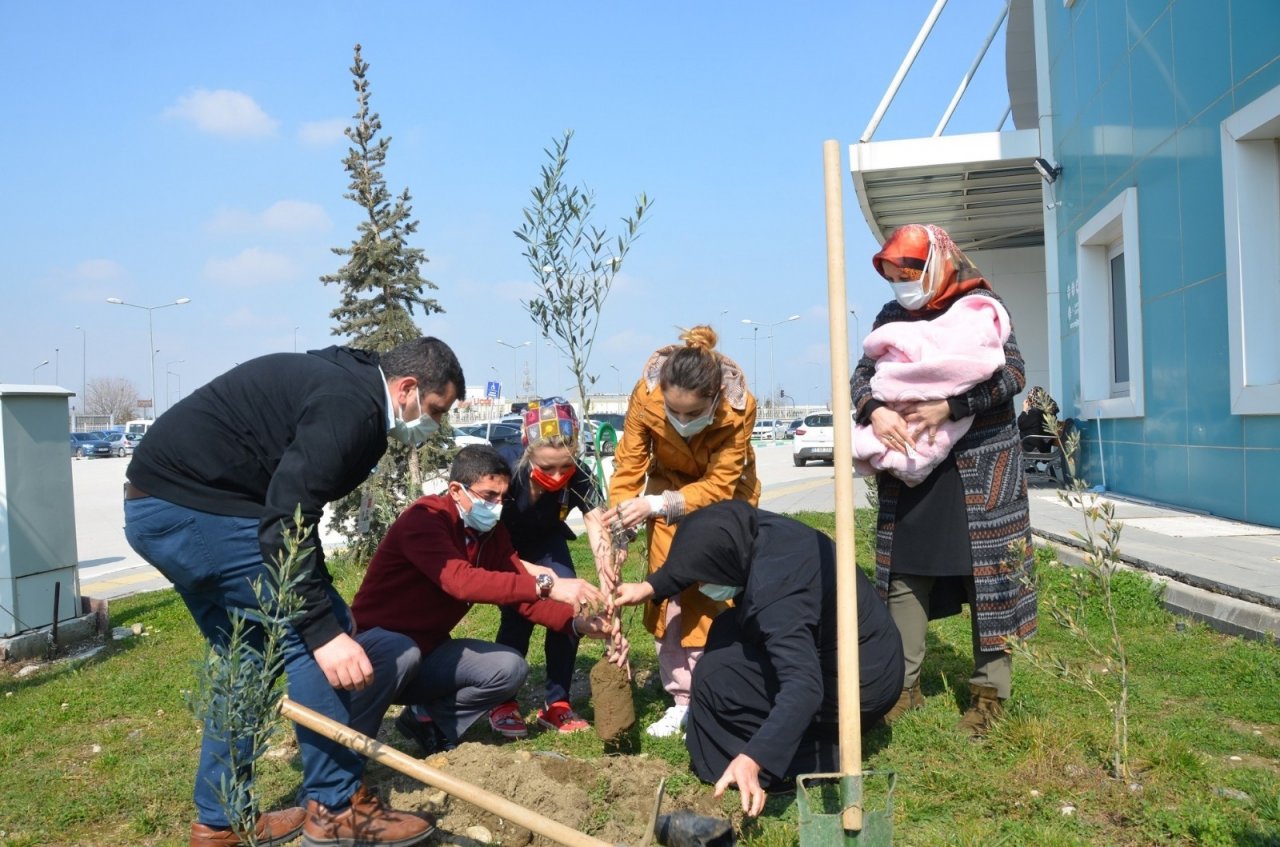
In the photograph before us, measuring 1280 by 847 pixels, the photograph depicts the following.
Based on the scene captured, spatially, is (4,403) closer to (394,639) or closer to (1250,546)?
(394,639)

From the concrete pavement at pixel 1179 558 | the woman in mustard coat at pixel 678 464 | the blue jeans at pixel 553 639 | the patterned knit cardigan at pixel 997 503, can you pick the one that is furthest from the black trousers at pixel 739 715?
the concrete pavement at pixel 1179 558

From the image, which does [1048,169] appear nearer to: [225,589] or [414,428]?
Result: [414,428]

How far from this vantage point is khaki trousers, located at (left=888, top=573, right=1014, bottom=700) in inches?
142

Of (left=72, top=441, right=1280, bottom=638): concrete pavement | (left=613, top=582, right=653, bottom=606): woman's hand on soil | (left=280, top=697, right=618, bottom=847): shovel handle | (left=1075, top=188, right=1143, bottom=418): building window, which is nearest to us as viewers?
(left=280, top=697, right=618, bottom=847): shovel handle

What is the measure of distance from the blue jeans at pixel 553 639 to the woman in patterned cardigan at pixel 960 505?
148 centimetres

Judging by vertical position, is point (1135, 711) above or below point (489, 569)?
below

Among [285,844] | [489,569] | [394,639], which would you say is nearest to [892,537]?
[489,569]

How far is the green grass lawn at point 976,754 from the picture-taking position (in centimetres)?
289

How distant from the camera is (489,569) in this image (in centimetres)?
410

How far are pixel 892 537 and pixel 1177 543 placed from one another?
4.03m

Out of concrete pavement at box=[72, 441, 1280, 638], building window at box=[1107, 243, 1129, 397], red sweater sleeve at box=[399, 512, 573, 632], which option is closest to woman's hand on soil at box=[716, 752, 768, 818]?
red sweater sleeve at box=[399, 512, 573, 632]

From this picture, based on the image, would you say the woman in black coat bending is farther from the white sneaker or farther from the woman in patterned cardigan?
the white sneaker

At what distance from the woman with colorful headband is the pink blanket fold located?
1.20m

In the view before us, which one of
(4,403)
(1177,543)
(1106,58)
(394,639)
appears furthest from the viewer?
(1106,58)
